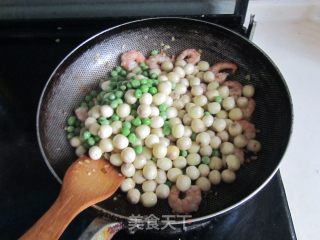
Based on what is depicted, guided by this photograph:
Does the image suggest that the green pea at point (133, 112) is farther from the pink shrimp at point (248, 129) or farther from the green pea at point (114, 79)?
the pink shrimp at point (248, 129)

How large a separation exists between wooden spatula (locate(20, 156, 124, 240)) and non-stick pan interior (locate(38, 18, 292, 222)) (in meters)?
0.03

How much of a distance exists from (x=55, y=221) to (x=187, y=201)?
219 millimetres

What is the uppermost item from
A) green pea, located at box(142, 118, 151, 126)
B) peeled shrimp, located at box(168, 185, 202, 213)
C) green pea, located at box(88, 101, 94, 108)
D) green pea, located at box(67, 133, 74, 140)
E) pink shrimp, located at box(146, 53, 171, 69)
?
pink shrimp, located at box(146, 53, 171, 69)

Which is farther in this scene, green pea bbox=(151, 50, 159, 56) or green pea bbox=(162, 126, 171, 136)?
green pea bbox=(151, 50, 159, 56)

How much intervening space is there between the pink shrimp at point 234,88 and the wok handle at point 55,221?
383mm

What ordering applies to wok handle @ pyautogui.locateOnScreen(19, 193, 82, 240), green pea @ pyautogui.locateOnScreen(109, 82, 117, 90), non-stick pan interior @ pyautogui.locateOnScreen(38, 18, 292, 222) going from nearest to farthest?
wok handle @ pyautogui.locateOnScreen(19, 193, 82, 240)
non-stick pan interior @ pyautogui.locateOnScreen(38, 18, 292, 222)
green pea @ pyautogui.locateOnScreen(109, 82, 117, 90)

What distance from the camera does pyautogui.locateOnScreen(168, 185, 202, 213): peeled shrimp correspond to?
0.62 meters

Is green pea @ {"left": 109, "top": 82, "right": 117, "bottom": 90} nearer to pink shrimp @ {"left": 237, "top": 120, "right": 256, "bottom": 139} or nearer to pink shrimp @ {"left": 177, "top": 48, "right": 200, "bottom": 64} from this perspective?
pink shrimp @ {"left": 177, "top": 48, "right": 200, "bottom": 64}

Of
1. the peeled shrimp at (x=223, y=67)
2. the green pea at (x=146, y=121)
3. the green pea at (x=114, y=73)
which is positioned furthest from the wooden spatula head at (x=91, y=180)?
the peeled shrimp at (x=223, y=67)

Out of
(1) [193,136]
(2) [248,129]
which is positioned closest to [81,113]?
(1) [193,136]

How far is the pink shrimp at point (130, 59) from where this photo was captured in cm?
79

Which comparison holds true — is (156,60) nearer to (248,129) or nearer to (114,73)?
(114,73)

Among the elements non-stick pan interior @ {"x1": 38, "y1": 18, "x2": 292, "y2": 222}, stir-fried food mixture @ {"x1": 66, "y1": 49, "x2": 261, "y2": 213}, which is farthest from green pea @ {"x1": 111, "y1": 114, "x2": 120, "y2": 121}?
non-stick pan interior @ {"x1": 38, "y1": 18, "x2": 292, "y2": 222}

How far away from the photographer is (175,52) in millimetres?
827
